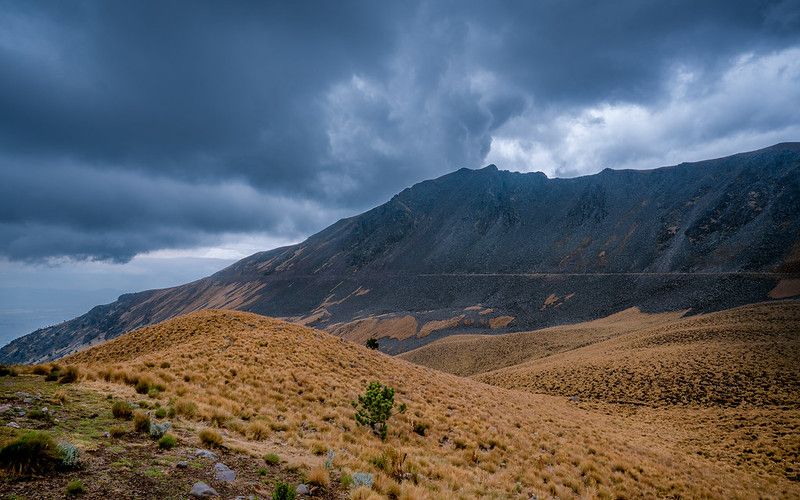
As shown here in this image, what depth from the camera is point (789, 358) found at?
3347 cm

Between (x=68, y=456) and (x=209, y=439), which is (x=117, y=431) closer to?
(x=209, y=439)

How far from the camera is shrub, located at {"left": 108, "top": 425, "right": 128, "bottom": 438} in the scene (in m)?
8.05

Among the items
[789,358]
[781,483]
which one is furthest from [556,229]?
[781,483]

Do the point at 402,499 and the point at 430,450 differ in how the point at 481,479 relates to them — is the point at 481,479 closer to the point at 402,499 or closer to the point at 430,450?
the point at 430,450

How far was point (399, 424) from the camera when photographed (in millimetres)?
14781

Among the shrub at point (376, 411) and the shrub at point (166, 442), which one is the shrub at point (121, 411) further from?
the shrub at point (376, 411)

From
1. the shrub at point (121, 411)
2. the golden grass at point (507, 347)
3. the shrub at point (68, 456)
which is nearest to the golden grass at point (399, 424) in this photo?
the shrub at point (121, 411)

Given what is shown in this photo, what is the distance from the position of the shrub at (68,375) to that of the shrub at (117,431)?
5228 millimetres

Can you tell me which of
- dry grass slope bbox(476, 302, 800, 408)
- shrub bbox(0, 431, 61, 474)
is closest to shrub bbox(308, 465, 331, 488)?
shrub bbox(0, 431, 61, 474)

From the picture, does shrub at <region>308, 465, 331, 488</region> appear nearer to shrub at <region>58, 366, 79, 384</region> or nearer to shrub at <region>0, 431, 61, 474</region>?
shrub at <region>0, 431, 61, 474</region>

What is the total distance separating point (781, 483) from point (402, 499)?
781 inches

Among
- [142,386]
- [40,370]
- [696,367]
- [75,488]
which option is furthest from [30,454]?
[696,367]

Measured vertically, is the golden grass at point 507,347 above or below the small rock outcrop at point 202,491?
below

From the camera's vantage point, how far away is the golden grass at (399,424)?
→ 10703 millimetres
